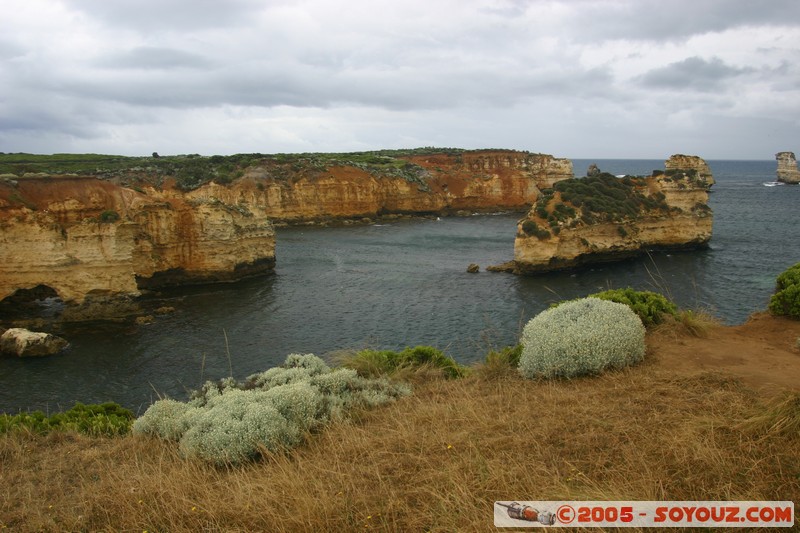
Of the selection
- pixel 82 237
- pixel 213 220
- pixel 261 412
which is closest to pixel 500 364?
pixel 261 412

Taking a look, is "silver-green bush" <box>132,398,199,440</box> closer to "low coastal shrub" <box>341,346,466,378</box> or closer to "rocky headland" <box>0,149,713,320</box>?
"low coastal shrub" <box>341,346,466,378</box>

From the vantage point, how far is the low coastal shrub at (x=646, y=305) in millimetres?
12430

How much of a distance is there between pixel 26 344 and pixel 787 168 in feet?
570

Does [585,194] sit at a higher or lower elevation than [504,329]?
higher

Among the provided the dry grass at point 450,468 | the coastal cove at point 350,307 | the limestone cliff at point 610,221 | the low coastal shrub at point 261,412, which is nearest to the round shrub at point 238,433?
the low coastal shrub at point 261,412

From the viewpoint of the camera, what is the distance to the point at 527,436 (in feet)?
22.1

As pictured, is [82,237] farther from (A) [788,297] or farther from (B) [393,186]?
(B) [393,186]

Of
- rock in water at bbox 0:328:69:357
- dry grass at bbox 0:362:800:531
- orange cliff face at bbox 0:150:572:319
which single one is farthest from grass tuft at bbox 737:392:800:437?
orange cliff face at bbox 0:150:572:319

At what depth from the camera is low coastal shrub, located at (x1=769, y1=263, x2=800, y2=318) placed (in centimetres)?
1257

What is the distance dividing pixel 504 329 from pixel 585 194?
24.8m

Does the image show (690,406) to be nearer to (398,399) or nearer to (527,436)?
(527,436)

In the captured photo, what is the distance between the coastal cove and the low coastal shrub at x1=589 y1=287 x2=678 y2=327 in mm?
2514

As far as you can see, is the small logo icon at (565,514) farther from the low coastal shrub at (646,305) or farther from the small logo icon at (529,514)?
the low coastal shrub at (646,305)

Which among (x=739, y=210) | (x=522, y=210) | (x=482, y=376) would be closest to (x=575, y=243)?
(x=482, y=376)
